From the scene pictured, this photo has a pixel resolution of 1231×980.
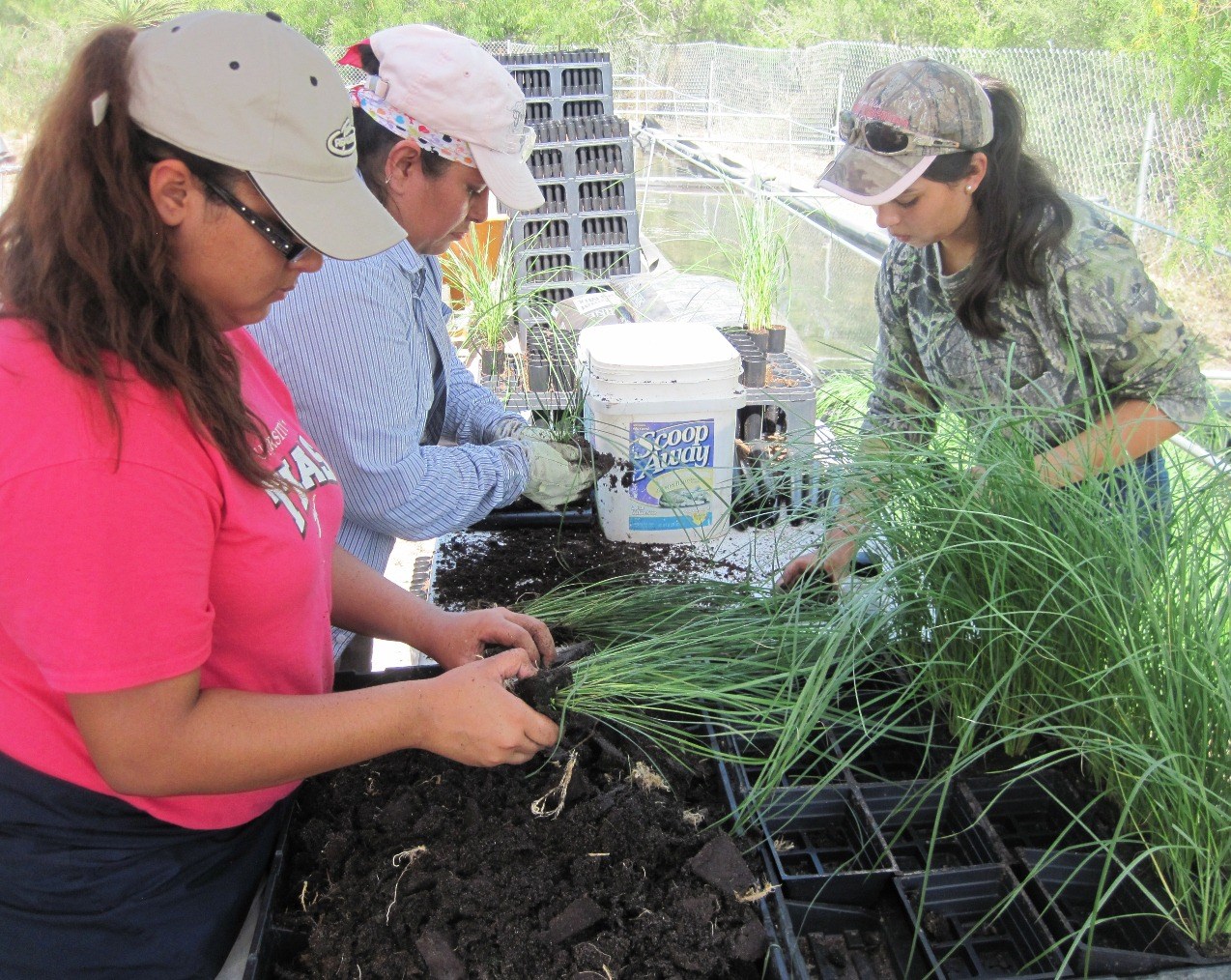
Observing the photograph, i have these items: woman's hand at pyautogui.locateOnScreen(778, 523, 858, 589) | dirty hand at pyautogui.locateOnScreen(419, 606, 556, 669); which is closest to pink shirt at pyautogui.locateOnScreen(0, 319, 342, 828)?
dirty hand at pyautogui.locateOnScreen(419, 606, 556, 669)

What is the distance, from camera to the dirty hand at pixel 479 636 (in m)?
1.36

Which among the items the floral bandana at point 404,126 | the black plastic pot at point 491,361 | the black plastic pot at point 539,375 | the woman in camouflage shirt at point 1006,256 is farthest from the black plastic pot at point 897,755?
the black plastic pot at point 491,361

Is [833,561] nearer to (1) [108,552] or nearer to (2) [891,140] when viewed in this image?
(2) [891,140]

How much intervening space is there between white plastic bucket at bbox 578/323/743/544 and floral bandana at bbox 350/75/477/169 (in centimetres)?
55

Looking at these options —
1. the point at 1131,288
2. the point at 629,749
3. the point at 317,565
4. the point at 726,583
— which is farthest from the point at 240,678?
the point at 1131,288

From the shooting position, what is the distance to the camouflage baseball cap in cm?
169

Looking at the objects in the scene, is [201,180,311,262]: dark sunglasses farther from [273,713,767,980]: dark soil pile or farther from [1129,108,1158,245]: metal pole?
[1129,108,1158,245]: metal pole

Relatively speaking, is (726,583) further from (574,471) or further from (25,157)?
(25,157)

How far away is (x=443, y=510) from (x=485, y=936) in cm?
78

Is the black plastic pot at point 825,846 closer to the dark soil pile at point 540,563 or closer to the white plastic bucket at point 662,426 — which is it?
the dark soil pile at point 540,563

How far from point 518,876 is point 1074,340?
1311mm

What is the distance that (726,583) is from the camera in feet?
5.38

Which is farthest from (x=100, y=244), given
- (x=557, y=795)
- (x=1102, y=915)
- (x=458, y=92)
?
(x=1102, y=915)

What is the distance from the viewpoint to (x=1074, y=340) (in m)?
1.65
